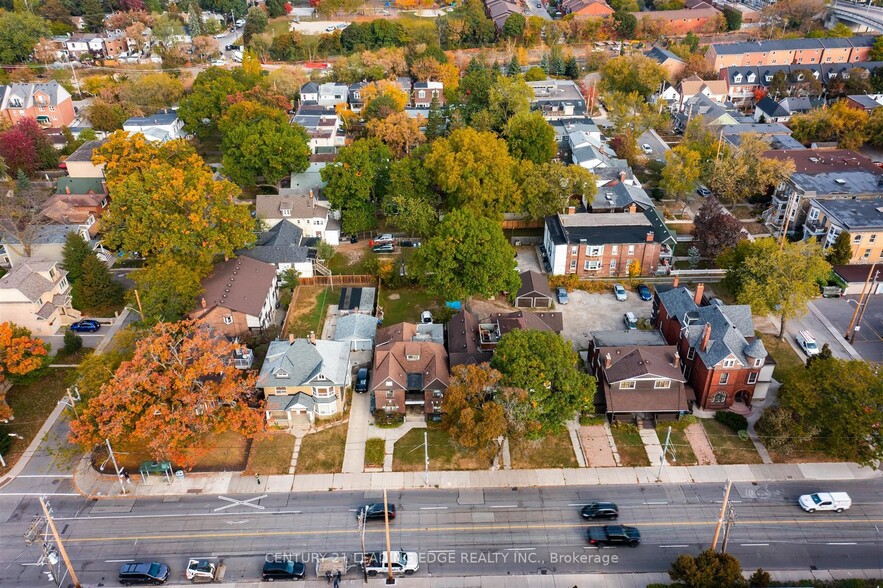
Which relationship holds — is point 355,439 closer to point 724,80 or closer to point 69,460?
point 69,460

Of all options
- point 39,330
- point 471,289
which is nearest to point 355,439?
point 471,289

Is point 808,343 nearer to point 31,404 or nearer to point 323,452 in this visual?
point 323,452

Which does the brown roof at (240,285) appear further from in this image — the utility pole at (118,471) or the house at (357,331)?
the utility pole at (118,471)

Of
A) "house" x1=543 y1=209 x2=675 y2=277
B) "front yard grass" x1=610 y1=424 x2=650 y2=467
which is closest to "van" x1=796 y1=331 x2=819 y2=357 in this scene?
"house" x1=543 y1=209 x2=675 y2=277

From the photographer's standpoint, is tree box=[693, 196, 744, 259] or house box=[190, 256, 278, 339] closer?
house box=[190, 256, 278, 339]

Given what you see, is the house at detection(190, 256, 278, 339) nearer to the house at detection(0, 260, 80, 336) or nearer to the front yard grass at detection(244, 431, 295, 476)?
the front yard grass at detection(244, 431, 295, 476)
